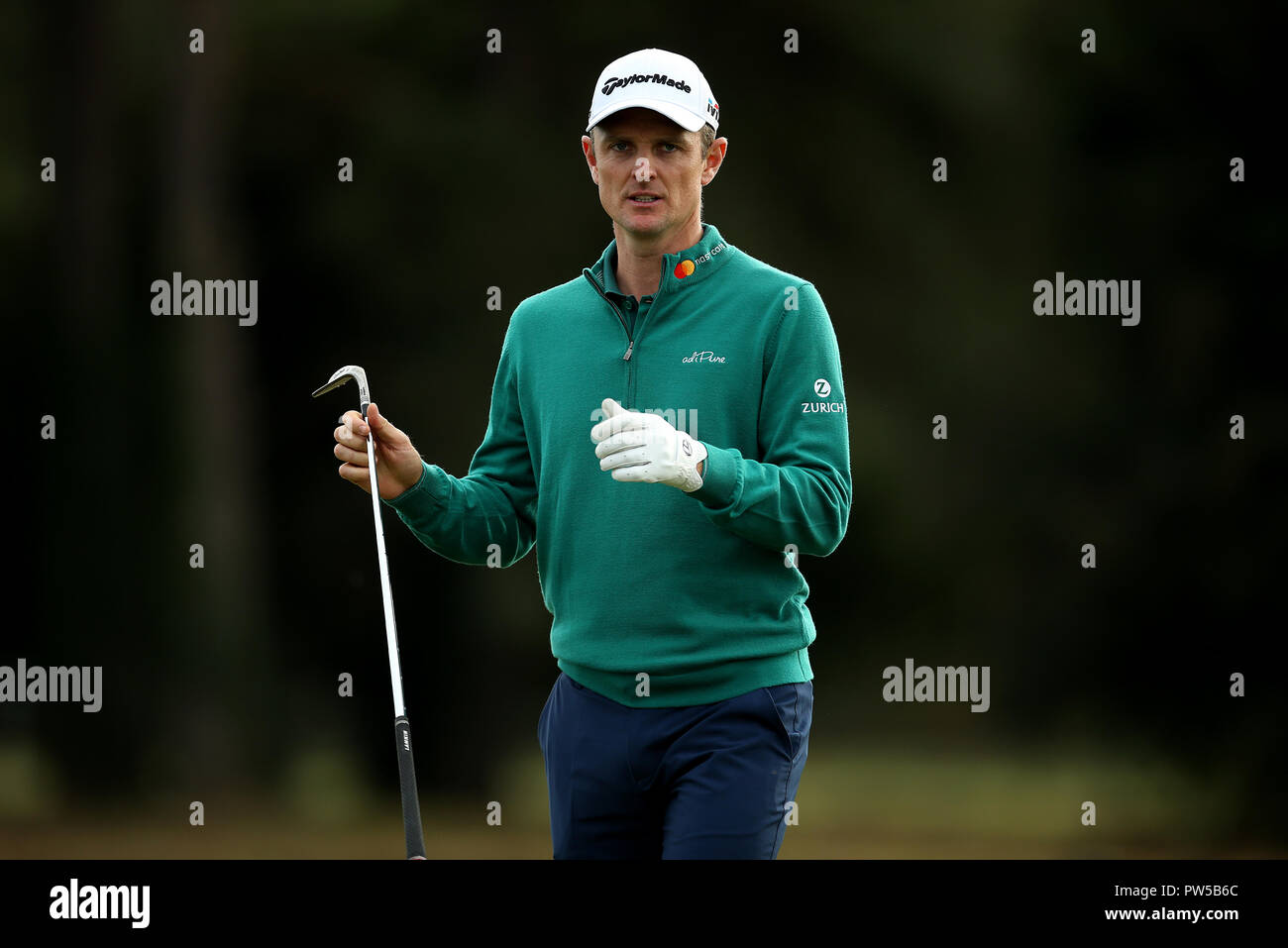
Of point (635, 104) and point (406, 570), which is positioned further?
point (406, 570)

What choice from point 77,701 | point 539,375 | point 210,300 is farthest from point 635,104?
point 77,701

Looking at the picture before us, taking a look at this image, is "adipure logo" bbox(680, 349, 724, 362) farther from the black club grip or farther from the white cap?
the black club grip

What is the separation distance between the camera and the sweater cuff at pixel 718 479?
220cm

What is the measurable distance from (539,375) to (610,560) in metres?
0.36

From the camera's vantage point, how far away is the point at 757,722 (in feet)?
7.57

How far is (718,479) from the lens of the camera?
220 cm

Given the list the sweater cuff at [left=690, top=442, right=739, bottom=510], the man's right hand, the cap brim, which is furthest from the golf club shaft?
the cap brim

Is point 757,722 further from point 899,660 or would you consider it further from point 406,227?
point 406,227

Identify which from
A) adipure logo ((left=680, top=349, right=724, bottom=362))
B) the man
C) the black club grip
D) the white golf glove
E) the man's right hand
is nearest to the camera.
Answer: the black club grip

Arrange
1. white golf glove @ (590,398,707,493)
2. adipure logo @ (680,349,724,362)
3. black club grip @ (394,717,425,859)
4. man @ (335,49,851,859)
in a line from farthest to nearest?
adipure logo @ (680,349,724,362) < man @ (335,49,851,859) < white golf glove @ (590,398,707,493) < black club grip @ (394,717,425,859)

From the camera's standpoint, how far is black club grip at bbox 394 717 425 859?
1.89 meters

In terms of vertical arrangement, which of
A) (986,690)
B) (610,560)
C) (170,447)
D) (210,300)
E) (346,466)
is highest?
(210,300)

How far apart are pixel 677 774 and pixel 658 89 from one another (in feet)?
3.46

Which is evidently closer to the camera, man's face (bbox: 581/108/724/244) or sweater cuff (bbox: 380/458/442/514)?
man's face (bbox: 581/108/724/244)
